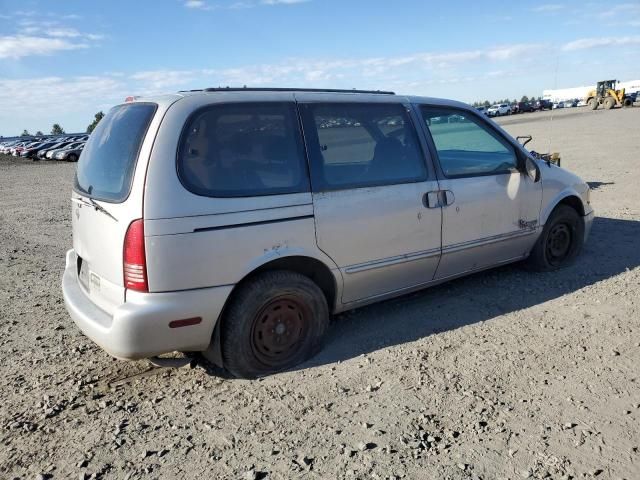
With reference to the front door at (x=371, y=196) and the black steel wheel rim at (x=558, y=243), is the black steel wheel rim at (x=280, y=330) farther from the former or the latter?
the black steel wheel rim at (x=558, y=243)

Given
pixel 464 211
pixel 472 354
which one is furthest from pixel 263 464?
pixel 464 211

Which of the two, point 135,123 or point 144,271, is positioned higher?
point 135,123

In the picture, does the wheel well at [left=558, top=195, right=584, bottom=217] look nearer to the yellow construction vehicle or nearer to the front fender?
the front fender

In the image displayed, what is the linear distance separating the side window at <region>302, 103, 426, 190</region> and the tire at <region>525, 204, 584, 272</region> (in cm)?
182

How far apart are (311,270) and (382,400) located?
1052mm

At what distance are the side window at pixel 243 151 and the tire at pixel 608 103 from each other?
58.1m

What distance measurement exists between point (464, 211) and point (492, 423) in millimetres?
1992

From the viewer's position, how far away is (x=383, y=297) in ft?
13.9

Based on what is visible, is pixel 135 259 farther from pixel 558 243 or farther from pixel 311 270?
pixel 558 243

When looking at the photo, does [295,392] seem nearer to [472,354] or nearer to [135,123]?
[472,354]

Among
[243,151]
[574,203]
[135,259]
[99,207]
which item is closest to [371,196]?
[243,151]

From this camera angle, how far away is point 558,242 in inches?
216

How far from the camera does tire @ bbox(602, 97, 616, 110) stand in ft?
172

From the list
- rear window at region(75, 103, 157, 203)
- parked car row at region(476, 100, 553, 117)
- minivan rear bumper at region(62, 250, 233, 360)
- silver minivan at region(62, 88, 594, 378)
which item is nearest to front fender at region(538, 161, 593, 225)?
silver minivan at region(62, 88, 594, 378)
